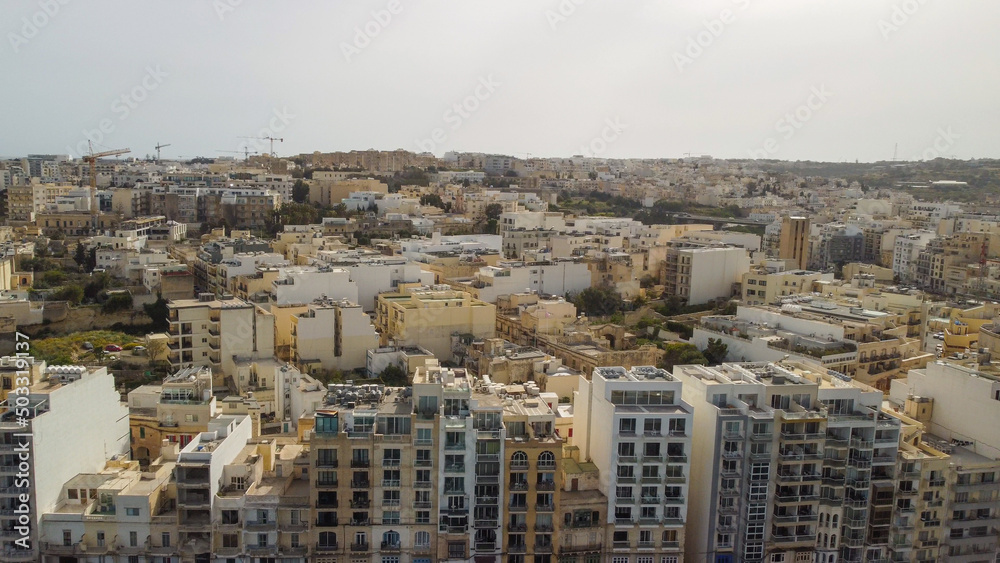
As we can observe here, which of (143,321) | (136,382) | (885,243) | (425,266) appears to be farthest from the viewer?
(885,243)

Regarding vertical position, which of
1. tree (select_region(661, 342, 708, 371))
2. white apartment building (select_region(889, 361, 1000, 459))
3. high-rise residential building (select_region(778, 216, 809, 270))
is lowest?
tree (select_region(661, 342, 708, 371))

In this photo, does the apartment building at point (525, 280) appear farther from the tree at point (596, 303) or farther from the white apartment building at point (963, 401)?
the white apartment building at point (963, 401)

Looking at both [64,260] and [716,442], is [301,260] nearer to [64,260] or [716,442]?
[64,260]

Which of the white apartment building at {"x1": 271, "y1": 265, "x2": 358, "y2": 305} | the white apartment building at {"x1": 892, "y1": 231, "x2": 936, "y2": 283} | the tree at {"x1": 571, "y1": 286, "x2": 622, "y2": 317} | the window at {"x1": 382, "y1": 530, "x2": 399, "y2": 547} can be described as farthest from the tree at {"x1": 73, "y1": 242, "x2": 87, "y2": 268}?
the white apartment building at {"x1": 892, "y1": 231, "x2": 936, "y2": 283}

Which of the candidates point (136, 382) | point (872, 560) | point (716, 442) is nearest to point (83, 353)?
point (136, 382)

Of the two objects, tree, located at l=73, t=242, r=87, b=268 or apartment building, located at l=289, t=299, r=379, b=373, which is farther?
tree, located at l=73, t=242, r=87, b=268

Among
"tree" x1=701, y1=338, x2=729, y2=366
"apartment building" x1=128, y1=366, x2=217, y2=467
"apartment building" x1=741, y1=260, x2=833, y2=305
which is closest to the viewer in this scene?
"apartment building" x1=128, y1=366, x2=217, y2=467

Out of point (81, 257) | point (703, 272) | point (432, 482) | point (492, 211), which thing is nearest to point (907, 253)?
point (703, 272)

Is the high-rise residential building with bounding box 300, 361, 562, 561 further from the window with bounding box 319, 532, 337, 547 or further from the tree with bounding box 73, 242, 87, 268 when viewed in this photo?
the tree with bounding box 73, 242, 87, 268
